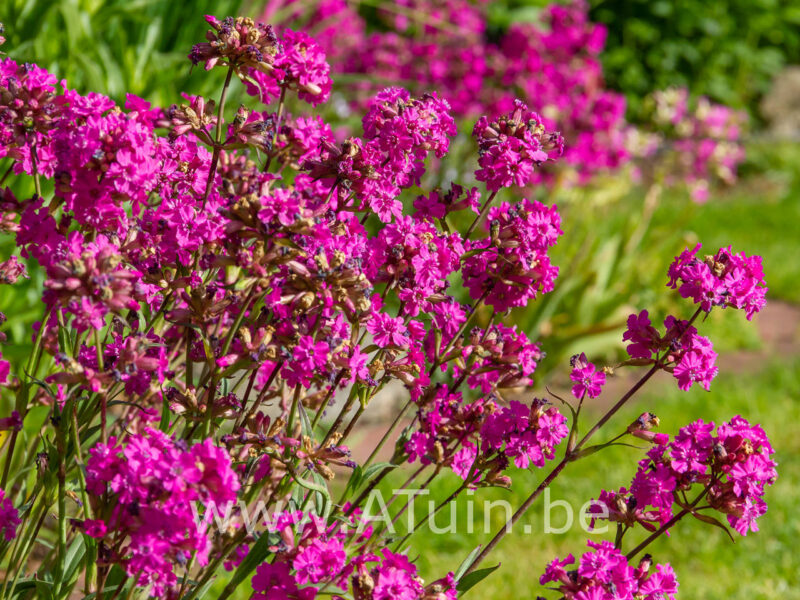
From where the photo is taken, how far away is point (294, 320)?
135cm

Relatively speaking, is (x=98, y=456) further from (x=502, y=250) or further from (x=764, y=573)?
(x=764, y=573)

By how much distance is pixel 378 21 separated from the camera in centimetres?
737

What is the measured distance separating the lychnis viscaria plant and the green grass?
118cm

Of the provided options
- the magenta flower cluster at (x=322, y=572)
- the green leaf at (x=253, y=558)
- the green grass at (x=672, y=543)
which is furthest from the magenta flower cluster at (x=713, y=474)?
the green grass at (x=672, y=543)

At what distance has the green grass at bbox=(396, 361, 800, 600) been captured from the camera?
2.64 m

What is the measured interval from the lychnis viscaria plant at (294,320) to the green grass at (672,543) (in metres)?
1.18

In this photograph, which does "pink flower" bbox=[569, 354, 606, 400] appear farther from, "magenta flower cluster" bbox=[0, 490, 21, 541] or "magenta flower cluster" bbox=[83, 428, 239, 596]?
"magenta flower cluster" bbox=[0, 490, 21, 541]

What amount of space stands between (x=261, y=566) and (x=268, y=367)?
13.0 inches

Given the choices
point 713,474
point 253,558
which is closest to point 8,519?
point 253,558

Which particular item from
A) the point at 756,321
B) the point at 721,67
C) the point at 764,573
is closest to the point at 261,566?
the point at 764,573

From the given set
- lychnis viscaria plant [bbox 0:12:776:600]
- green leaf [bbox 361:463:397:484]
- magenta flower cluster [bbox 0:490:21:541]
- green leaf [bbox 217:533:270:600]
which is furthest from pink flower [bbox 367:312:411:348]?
magenta flower cluster [bbox 0:490:21:541]

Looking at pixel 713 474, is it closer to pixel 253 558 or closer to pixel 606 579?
pixel 606 579

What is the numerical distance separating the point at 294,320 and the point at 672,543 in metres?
2.02

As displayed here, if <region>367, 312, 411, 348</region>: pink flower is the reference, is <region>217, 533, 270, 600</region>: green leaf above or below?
below
